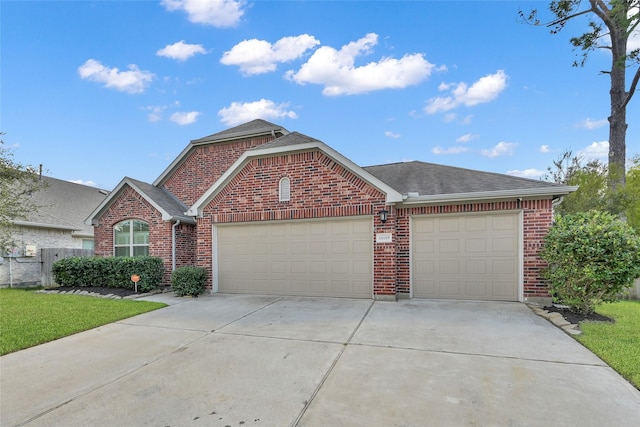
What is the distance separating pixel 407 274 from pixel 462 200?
231cm

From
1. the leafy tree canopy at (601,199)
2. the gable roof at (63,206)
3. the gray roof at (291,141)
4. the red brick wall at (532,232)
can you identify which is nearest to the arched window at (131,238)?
the gable roof at (63,206)

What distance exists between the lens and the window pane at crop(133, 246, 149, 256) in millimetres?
10993

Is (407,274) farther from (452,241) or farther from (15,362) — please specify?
(15,362)

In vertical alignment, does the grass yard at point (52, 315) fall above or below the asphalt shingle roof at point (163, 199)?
below

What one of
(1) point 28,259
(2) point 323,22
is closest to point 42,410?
(2) point 323,22

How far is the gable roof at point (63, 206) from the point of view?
14.1m

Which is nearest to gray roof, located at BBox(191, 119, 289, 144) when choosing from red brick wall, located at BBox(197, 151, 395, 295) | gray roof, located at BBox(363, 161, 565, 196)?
red brick wall, located at BBox(197, 151, 395, 295)

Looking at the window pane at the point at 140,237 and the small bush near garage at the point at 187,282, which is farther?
the window pane at the point at 140,237

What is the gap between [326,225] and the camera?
28.3 ft

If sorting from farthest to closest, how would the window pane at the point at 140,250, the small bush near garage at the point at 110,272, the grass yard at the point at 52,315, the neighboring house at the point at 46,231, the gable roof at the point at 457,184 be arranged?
the neighboring house at the point at 46,231 < the window pane at the point at 140,250 < the small bush near garage at the point at 110,272 < the gable roof at the point at 457,184 < the grass yard at the point at 52,315

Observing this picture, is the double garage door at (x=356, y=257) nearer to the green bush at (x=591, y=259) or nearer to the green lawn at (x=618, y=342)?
the green bush at (x=591, y=259)

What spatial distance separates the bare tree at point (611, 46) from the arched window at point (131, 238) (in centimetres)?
1676

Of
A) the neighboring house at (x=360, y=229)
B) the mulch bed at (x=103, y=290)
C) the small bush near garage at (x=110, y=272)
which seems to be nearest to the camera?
the neighboring house at (x=360, y=229)

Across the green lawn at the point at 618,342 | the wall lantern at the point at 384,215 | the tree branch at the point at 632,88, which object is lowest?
the green lawn at the point at 618,342
